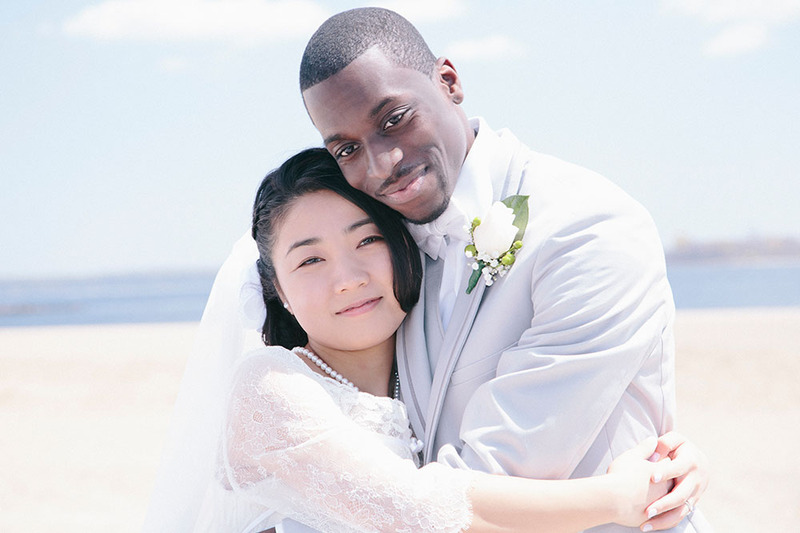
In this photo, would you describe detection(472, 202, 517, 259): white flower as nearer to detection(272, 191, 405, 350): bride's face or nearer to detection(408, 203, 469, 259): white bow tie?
detection(408, 203, 469, 259): white bow tie

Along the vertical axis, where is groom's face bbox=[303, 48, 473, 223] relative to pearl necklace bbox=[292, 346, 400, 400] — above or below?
above

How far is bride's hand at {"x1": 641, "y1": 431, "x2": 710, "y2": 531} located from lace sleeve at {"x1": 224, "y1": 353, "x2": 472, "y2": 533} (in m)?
0.67

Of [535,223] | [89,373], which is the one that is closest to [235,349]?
[535,223]

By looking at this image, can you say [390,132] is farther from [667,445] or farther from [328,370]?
[667,445]

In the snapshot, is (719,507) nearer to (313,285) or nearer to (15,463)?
(313,285)

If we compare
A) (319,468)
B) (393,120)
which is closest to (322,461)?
(319,468)

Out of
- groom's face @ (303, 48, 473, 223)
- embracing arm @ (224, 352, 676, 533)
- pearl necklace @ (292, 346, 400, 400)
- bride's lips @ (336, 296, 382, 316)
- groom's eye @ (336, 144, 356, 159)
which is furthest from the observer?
pearl necklace @ (292, 346, 400, 400)

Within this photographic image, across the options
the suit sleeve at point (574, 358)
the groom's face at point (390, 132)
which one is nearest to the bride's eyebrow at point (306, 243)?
the groom's face at point (390, 132)

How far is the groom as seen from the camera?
113 inches

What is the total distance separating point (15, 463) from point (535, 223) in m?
10.7

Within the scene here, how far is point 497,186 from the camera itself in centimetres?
331

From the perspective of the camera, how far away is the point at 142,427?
13.0m

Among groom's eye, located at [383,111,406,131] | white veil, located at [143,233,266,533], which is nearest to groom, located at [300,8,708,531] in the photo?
groom's eye, located at [383,111,406,131]

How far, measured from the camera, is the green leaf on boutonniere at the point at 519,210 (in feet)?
10.1
